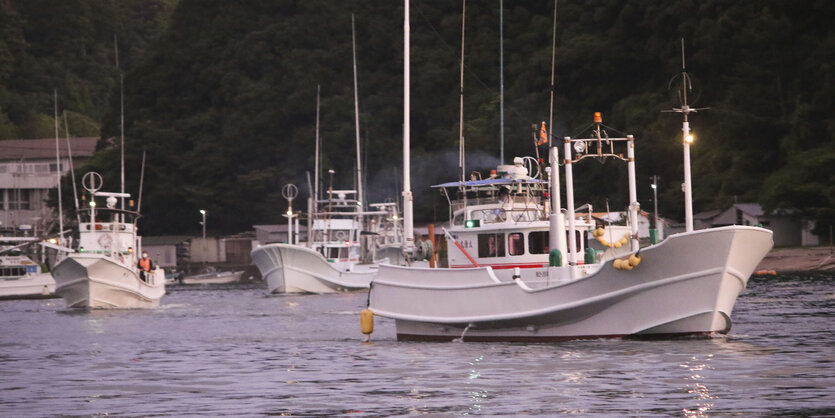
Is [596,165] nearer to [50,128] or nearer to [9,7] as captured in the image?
[50,128]

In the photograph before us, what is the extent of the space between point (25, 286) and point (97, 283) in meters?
24.4

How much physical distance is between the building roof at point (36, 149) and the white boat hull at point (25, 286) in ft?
212

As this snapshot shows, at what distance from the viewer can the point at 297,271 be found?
71938 mm

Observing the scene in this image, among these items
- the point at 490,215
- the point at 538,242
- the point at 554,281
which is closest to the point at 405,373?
the point at 554,281

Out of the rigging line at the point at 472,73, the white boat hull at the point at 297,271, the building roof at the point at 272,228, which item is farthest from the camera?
the building roof at the point at 272,228

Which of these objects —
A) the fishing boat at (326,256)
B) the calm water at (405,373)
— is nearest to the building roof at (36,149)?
the fishing boat at (326,256)

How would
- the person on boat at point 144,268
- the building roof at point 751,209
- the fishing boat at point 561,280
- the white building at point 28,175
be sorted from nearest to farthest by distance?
1. the fishing boat at point 561,280
2. the person on boat at point 144,268
3. the building roof at point 751,209
4. the white building at point 28,175

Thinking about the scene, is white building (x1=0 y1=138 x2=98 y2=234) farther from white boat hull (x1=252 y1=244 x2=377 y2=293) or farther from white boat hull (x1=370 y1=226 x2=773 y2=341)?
white boat hull (x1=370 y1=226 x2=773 y2=341)

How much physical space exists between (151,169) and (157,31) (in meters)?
70.5

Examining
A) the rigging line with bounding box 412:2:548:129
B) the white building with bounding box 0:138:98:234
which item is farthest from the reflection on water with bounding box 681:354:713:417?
the white building with bounding box 0:138:98:234

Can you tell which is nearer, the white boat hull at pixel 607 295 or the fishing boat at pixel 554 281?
the white boat hull at pixel 607 295

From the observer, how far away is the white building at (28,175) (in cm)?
13838

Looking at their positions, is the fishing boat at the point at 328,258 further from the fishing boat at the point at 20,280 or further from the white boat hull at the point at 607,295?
the white boat hull at the point at 607,295

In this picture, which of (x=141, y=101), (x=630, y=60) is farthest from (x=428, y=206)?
(x=141, y=101)
